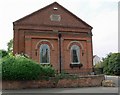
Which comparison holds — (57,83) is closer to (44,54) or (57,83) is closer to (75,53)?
(44,54)

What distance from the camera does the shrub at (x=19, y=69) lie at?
22.3m

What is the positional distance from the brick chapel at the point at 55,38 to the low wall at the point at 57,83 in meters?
6.75

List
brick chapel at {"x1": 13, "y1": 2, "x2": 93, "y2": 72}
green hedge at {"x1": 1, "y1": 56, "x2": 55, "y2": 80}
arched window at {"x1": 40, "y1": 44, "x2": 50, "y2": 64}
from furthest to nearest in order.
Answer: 1. arched window at {"x1": 40, "y1": 44, "x2": 50, "y2": 64}
2. brick chapel at {"x1": 13, "y1": 2, "x2": 93, "y2": 72}
3. green hedge at {"x1": 1, "y1": 56, "x2": 55, "y2": 80}

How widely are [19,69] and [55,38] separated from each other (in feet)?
33.7

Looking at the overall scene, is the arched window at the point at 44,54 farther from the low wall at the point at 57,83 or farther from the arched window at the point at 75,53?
the low wall at the point at 57,83

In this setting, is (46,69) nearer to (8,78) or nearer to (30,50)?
(8,78)

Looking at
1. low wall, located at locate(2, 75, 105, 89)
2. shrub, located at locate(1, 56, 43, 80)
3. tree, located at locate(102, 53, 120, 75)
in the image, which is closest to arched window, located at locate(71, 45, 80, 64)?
low wall, located at locate(2, 75, 105, 89)

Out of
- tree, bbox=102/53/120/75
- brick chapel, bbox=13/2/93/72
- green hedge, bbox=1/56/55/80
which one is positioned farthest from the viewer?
tree, bbox=102/53/120/75

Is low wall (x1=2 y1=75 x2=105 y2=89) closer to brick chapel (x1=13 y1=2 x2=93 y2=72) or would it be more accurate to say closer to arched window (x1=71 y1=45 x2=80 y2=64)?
brick chapel (x1=13 y1=2 x2=93 y2=72)

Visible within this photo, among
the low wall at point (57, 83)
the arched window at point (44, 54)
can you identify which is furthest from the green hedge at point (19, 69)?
the arched window at point (44, 54)

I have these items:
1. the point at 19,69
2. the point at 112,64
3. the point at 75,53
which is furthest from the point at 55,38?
the point at 112,64

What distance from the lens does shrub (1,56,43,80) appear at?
22297 mm

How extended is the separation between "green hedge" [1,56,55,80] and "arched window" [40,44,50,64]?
25.4 ft

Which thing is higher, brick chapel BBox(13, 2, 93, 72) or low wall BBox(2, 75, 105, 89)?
brick chapel BBox(13, 2, 93, 72)
